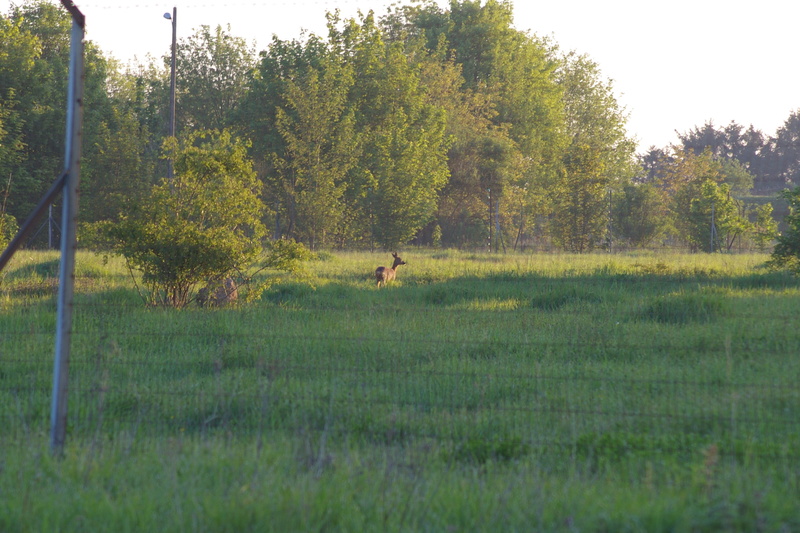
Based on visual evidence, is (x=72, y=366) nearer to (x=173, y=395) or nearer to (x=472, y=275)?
(x=173, y=395)

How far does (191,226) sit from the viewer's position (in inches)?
485

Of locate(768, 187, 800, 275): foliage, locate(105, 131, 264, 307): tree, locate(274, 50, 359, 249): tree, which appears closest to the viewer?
locate(105, 131, 264, 307): tree

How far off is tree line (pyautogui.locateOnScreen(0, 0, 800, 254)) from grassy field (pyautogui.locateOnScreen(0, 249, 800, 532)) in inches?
559

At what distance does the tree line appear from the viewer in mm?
31953

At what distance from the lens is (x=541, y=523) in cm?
355

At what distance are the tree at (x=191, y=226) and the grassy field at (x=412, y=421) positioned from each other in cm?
94

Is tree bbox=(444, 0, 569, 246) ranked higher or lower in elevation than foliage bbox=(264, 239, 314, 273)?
higher

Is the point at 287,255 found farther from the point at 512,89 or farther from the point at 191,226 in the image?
the point at 512,89

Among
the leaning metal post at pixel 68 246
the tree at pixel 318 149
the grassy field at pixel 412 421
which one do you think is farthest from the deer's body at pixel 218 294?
the tree at pixel 318 149

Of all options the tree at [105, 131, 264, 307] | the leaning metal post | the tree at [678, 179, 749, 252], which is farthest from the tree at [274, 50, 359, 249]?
the leaning metal post

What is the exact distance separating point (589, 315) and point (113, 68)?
190 ft

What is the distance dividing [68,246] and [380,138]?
102 ft

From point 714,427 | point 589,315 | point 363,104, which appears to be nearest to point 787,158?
point 363,104

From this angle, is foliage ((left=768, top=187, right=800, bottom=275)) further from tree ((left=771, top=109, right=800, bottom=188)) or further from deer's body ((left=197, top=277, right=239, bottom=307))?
tree ((left=771, top=109, right=800, bottom=188))
